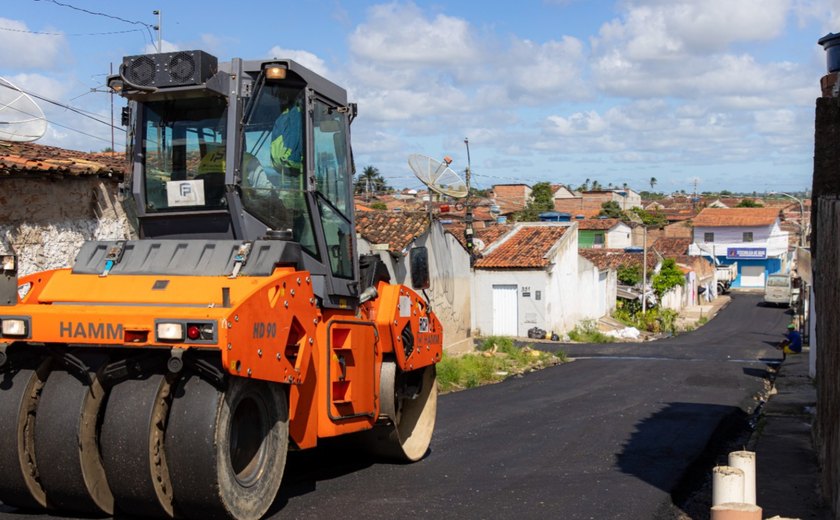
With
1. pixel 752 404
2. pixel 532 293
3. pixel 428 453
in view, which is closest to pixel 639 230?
pixel 532 293

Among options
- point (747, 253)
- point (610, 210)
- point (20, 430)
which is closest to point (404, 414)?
point (20, 430)

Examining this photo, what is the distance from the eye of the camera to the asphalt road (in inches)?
288

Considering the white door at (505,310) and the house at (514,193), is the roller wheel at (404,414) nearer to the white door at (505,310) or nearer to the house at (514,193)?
the white door at (505,310)

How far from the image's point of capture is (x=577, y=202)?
100938 mm

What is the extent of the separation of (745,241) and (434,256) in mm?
58373

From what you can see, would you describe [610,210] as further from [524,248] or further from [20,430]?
[20,430]

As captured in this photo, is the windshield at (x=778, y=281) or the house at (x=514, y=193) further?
the house at (x=514, y=193)

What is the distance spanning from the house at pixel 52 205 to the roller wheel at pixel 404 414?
5.86 metres

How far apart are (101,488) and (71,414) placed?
52 cm

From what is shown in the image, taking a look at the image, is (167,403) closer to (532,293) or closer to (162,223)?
(162,223)

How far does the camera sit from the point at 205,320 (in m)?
5.79

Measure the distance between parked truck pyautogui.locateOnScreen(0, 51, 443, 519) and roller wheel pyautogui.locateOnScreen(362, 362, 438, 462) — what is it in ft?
0.15

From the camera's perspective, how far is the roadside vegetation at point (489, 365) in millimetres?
18016

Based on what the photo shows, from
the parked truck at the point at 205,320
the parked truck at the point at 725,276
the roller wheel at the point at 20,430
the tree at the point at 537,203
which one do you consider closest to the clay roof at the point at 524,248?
the tree at the point at 537,203
